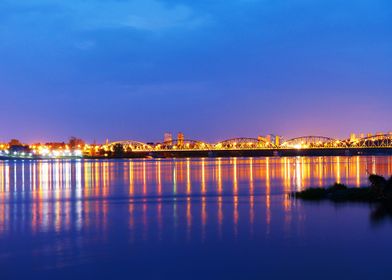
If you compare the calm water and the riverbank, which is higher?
the riverbank

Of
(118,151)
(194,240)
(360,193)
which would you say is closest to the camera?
(194,240)

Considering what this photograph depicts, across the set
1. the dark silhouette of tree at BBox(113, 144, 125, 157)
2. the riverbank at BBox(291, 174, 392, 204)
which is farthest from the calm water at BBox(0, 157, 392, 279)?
the dark silhouette of tree at BBox(113, 144, 125, 157)

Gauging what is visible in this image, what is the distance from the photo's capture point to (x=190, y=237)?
57.6 ft

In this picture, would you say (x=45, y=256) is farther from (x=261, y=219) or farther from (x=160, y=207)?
(x=160, y=207)

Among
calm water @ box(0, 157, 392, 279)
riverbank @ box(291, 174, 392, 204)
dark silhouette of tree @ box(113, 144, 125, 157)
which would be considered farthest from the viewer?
dark silhouette of tree @ box(113, 144, 125, 157)

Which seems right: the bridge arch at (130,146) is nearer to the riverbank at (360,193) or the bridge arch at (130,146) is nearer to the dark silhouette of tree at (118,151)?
the dark silhouette of tree at (118,151)

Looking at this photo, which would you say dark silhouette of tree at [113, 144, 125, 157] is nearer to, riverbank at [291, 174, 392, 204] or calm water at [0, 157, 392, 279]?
calm water at [0, 157, 392, 279]

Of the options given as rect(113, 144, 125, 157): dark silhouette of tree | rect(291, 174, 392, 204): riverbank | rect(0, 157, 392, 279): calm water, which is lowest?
rect(0, 157, 392, 279): calm water

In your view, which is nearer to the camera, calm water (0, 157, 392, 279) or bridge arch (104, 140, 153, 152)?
calm water (0, 157, 392, 279)

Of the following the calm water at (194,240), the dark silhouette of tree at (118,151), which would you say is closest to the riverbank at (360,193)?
the calm water at (194,240)

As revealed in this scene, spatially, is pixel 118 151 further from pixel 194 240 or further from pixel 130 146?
pixel 194 240

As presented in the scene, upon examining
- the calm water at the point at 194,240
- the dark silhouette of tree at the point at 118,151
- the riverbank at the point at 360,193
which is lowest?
the calm water at the point at 194,240

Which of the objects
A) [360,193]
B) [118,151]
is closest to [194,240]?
[360,193]

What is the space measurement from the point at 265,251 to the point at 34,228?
8.18m
